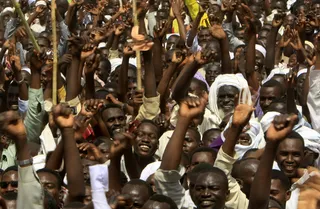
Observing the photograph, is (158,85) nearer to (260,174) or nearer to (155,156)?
(155,156)

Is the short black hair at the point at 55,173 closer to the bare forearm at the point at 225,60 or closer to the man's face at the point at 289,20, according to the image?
the bare forearm at the point at 225,60

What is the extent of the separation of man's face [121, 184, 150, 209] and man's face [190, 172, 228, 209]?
36 cm

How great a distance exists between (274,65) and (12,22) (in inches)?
112

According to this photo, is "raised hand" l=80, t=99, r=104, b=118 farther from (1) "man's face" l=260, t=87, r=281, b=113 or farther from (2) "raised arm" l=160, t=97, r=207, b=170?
(1) "man's face" l=260, t=87, r=281, b=113

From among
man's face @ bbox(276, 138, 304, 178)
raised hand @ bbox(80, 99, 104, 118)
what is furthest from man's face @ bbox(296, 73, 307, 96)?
raised hand @ bbox(80, 99, 104, 118)

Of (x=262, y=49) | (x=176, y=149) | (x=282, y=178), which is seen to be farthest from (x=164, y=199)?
(x=262, y=49)

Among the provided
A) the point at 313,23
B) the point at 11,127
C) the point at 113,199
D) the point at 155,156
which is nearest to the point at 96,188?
the point at 113,199

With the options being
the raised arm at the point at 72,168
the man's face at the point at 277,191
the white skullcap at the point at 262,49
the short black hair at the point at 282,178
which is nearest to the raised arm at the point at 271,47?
the white skullcap at the point at 262,49

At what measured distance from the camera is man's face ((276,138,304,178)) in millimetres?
8273

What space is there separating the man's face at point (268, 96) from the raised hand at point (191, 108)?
2671mm

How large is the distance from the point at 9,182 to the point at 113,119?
5.44 feet

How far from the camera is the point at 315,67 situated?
9.64m

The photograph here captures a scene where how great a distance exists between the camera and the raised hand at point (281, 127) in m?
6.46

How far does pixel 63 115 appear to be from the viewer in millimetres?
6859
